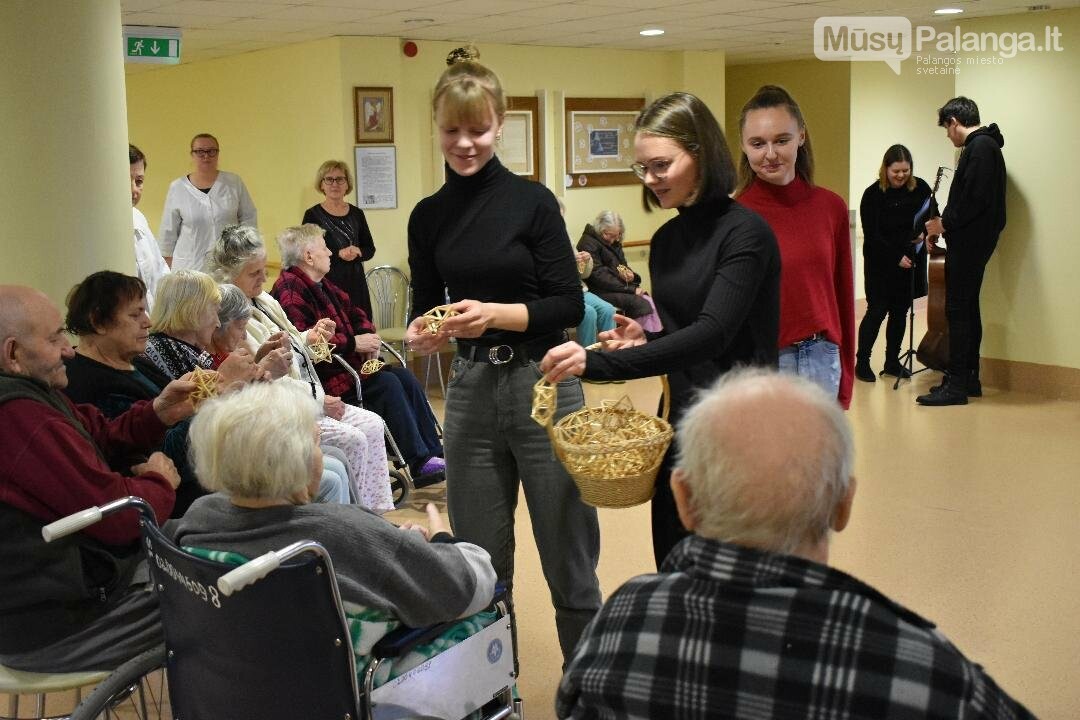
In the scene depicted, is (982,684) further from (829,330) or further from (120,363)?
(120,363)

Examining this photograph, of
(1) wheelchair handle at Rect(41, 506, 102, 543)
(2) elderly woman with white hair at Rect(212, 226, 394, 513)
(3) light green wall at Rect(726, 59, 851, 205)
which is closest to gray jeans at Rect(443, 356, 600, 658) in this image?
(1) wheelchair handle at Rect(41, 506, 102, 543)

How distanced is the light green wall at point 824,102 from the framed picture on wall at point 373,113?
3968 mm

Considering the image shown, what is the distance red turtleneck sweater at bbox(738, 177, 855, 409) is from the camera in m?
2.71

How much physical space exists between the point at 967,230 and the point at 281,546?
18.8ft

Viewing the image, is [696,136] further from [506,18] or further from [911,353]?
[911,353]

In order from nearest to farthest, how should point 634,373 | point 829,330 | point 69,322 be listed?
point 634,373 → point 829,330 → point 69,322

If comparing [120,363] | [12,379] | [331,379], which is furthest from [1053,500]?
[12,379]

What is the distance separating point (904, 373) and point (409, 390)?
12.6 feet

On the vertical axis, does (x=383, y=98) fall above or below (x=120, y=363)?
above

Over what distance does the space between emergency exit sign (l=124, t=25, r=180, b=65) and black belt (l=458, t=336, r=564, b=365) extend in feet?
17.5

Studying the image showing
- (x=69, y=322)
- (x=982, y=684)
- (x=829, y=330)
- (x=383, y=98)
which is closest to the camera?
(x=982, y=684)

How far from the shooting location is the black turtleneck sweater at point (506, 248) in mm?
2469

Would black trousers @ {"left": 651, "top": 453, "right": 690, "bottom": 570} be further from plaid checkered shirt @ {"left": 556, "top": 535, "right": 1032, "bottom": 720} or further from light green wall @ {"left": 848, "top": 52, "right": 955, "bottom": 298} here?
light green wall @ {"left": 848, "top": 52, "right": 955, "bottom": 298}

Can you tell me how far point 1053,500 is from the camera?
4809mm
